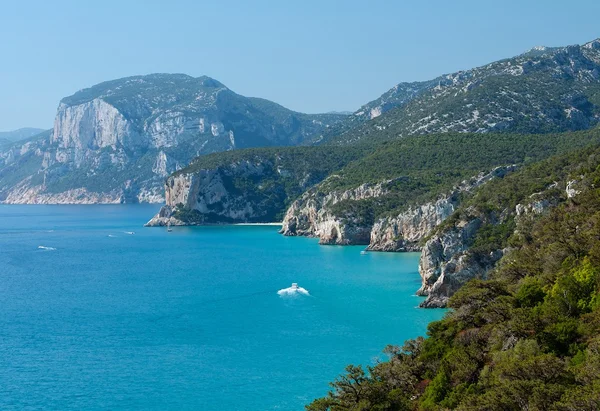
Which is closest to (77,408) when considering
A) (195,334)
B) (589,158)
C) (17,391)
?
(17,391)

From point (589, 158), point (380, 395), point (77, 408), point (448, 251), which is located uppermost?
point (589, 158)

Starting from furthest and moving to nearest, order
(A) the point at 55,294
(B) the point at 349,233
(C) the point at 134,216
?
(C) the point at 134,216
(B) the point at 349,233
(A) the point at 55,294

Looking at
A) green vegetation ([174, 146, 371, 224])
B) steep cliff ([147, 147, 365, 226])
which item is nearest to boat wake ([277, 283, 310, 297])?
green vegetation ([174, 146, 371, 224])

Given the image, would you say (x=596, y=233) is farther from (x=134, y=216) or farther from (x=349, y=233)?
(x=134, y=216)

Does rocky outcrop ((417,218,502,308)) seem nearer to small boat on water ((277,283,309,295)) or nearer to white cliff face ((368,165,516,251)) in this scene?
small boat on water ((277,283,309,295))

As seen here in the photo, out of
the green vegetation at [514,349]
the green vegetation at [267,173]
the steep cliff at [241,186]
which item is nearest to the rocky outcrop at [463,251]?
the green vegetation at [514,349]

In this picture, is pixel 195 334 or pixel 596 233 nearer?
pixel 596 233

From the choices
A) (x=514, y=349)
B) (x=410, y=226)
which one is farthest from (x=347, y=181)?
(x=514, y=349)

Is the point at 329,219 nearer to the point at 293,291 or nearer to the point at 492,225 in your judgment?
the point at 293,291
